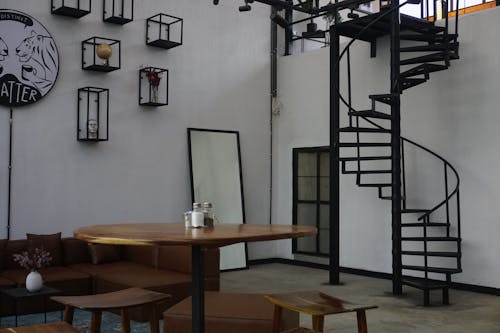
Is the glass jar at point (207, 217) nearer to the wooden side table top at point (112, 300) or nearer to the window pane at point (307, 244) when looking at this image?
the wooden side table top at point (112, 300)

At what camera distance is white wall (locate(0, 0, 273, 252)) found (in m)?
6.82

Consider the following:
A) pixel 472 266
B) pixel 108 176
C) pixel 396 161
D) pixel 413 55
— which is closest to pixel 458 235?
pixel 472 266

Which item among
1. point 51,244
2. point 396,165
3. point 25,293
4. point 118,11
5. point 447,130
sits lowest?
point 25,293

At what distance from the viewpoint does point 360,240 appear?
812cm

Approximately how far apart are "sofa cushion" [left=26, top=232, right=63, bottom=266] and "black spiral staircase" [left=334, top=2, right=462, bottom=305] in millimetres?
3465

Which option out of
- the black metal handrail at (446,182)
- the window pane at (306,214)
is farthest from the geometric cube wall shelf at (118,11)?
the black metal handrail at (446,182)

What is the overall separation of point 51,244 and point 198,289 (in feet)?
12.5

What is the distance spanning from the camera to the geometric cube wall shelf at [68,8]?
22.3 ft

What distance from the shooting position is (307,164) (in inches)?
353

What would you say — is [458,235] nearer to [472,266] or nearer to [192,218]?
[472,266]

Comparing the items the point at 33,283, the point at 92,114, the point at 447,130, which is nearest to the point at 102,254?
the point at 33,283

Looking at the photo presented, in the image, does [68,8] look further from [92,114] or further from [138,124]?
[138,124]

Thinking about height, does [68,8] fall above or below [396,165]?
above

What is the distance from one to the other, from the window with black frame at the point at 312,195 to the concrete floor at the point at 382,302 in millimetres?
→ 429
